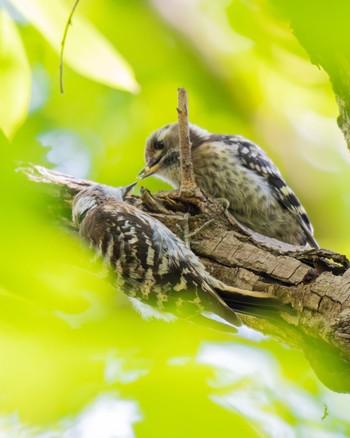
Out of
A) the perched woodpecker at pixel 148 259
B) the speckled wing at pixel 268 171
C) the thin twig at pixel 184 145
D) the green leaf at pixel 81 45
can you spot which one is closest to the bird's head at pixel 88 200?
the perched woodpecker at pixel 148 259

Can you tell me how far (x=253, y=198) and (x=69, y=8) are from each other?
190 centimetres

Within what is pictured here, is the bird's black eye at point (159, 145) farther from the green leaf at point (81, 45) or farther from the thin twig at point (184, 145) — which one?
the green leaf at point (81, 45)

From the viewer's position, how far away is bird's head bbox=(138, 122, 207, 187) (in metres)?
4.31

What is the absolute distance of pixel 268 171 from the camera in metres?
4.06

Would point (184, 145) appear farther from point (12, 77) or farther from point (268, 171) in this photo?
point (268, 171)

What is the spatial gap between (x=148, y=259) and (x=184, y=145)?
69 centimetres

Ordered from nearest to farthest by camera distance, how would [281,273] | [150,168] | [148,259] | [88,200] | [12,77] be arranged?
[12,77] → [281,273] → [148,259] → [88,200] → [150,168]

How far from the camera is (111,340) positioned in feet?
5.56

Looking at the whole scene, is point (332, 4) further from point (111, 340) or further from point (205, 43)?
point (205, 43)

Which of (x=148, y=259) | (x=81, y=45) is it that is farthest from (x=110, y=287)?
(x=81, y=45)

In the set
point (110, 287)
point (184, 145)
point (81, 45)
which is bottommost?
point (110, 287)

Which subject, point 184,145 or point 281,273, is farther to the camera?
point 184,145

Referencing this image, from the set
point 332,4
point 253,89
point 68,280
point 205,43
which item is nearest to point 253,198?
point 253,89

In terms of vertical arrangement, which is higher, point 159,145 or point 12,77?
point 12,77
